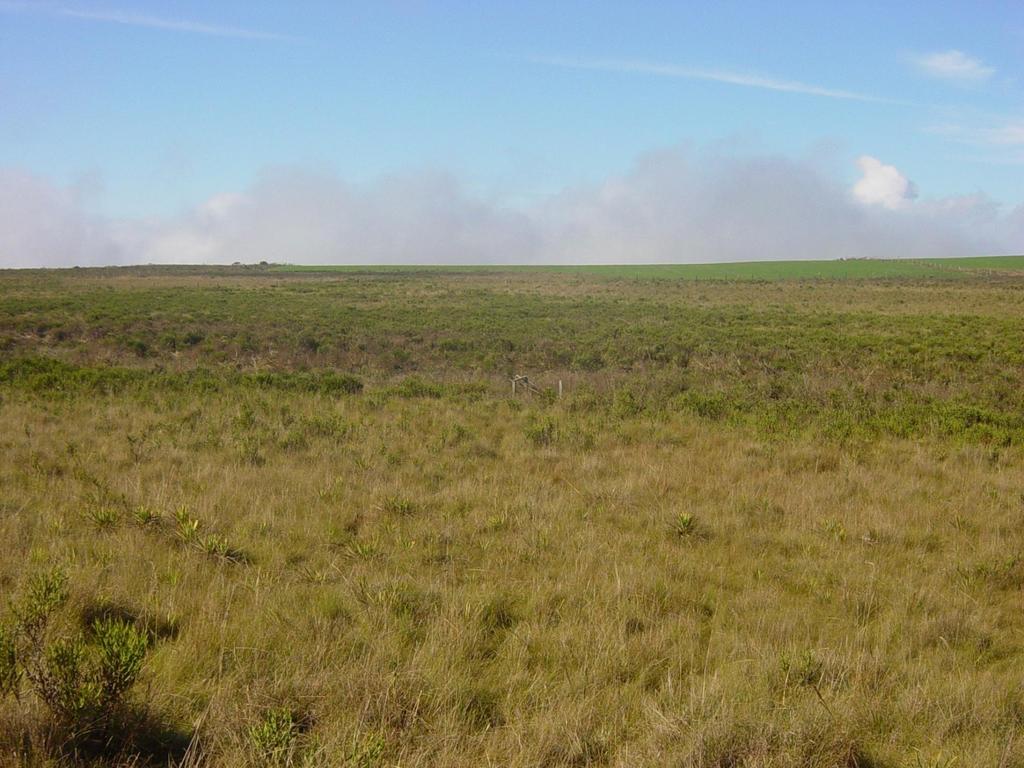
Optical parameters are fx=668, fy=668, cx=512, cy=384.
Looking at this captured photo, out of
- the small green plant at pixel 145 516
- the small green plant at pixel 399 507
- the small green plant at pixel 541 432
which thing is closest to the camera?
the small green plant at pixel 145 516

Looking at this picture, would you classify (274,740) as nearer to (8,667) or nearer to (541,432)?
(8,667)

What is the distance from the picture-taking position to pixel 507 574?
5.44m

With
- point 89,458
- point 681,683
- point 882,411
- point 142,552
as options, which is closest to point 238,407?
point 89,458

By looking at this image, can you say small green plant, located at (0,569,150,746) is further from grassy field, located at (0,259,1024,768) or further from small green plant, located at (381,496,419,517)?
small green plant, located at (381,496,419,517)

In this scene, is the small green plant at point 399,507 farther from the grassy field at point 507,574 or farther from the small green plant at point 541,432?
the small green plant at point 541,432

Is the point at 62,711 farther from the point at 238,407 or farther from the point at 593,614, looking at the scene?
the point at 238,407

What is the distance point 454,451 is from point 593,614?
5.56 m

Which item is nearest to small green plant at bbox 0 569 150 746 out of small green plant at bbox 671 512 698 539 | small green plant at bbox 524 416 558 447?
small green plant at bbox 671 512 698 539

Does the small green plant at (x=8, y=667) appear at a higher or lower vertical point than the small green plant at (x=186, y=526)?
higher

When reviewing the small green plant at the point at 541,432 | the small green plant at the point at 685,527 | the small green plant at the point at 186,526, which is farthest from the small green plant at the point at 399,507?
the small green plant at the point at 541,432

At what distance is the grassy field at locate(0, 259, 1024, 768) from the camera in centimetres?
312

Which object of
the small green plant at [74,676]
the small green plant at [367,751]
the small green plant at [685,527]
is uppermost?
the small green plant at [74,676]

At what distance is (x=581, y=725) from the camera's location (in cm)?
329

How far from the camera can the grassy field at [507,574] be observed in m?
3.12
